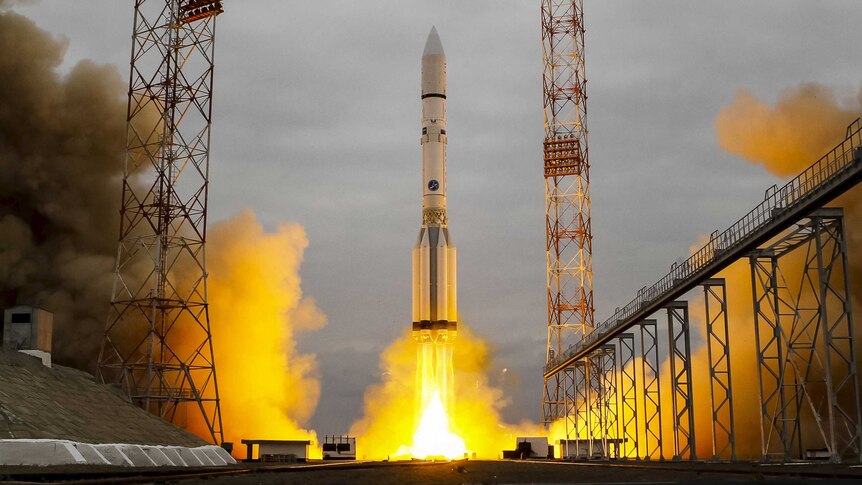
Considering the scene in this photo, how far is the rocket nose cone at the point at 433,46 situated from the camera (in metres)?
79.8

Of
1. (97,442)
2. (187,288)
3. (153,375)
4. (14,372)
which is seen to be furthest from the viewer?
(187,288)

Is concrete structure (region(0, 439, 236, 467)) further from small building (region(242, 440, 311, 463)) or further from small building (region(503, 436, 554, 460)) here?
small building (region(503, 436, 554, 460))

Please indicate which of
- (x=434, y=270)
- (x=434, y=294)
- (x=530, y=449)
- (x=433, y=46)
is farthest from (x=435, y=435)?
(x=433, y=46)

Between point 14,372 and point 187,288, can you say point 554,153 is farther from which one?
point 14,372

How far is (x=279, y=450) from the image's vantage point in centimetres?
8112

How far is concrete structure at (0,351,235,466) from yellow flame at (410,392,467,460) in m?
18.0

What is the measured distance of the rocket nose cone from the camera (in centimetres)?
7982

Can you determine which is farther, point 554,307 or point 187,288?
point 554,307

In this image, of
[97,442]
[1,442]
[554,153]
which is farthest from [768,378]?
[1,442]

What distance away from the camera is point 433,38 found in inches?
3184

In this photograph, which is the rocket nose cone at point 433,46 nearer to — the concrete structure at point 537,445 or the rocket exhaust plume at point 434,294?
the rocket exhaust plume at point 434,294

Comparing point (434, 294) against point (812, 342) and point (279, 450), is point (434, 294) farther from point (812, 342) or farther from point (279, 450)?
point (812, 342)

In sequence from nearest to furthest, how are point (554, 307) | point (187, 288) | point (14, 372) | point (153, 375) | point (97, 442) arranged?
point (97, 442), point (14, 372), point (153, 375), point (187, 288), point (554, 307)

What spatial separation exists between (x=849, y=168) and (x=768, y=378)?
40069 mm
